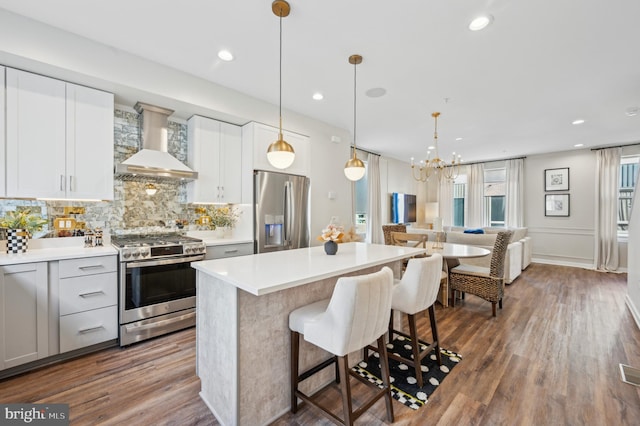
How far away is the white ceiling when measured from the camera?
197cm

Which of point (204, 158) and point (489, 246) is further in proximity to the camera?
point (489, 246)

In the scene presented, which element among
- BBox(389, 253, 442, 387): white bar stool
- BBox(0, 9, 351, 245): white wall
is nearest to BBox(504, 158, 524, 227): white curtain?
BBox(0, 9, 351, 245): white wall

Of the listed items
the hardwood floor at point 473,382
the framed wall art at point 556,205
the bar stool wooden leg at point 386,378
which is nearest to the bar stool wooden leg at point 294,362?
the hardwood floor at point 473,382

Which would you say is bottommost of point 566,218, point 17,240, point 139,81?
point 17,240

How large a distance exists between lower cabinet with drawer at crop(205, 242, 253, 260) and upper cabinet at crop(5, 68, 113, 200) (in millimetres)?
1128

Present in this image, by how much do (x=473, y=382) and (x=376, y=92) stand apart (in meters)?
3.09

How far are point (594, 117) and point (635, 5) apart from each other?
3024mm

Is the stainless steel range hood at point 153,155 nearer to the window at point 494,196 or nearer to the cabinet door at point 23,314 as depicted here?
the cabinet door at point 23,314

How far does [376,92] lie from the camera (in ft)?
10.9

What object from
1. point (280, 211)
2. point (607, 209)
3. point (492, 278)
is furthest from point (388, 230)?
point (607, 209)

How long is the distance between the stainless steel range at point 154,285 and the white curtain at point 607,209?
26.5ft

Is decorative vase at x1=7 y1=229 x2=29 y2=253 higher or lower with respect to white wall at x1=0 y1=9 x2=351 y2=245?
lower

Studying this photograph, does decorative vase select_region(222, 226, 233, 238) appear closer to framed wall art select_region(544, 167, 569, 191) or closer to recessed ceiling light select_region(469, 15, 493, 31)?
recessed ceiling light select_region(469, 15, 493, 31)

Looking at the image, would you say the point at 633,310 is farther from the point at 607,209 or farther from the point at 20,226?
the point at 20,226
